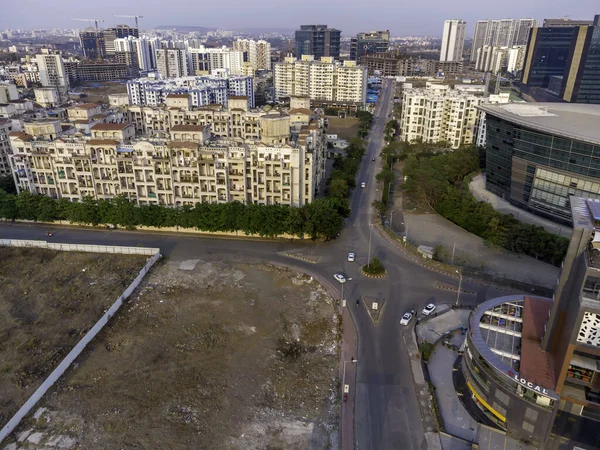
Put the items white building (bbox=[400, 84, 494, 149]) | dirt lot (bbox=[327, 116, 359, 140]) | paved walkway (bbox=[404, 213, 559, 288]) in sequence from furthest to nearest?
dirt lot (bbox=[327, 116, 359, 140]) < white building (bbox=[400, 84, 494, 149]) < paved walkway (bbox=[404, 213, 559, 288])

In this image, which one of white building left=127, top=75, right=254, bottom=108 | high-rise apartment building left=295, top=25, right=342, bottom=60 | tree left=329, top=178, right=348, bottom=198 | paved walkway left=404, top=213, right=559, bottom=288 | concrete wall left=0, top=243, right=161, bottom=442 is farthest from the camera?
high-rise apartment building left=295, top=25, right=342, bottom=60

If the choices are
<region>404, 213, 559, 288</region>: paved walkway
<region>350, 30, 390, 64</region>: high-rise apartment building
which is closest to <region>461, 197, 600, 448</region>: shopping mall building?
<region>404, 213, 559, 288</region>: paved walkway

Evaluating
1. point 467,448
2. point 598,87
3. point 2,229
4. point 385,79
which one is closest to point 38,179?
point 2,229

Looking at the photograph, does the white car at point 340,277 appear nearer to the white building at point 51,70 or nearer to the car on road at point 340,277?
the car on road at point 340,277

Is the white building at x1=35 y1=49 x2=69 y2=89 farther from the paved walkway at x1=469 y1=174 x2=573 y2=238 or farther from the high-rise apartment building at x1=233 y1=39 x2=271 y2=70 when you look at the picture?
the paved walkway at x1=469 y1=174 x2=573 y2=238

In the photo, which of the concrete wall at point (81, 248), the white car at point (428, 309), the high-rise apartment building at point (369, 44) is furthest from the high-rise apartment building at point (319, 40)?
the white car at point (428, 309)

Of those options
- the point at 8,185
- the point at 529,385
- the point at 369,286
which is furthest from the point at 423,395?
the point at 8,185

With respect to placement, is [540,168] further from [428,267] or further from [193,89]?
[193,89]

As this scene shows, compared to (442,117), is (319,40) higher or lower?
higher
